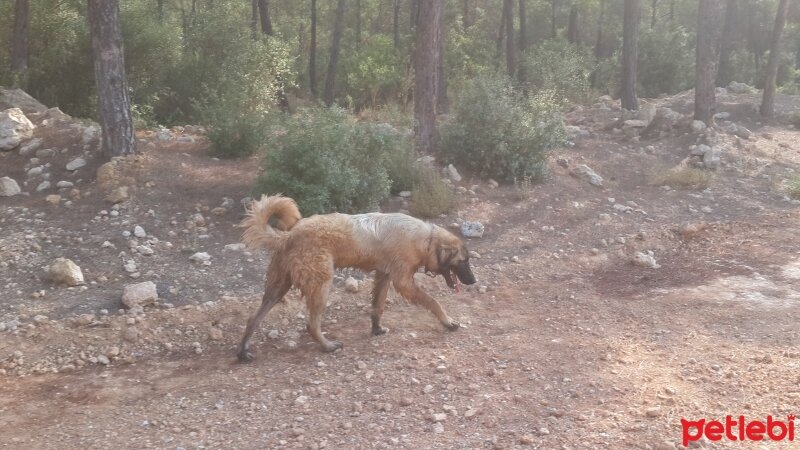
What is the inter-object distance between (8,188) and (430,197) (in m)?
5.44

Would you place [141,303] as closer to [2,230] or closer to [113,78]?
[2,230]

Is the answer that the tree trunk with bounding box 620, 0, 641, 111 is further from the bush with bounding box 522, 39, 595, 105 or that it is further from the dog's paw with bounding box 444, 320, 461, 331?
the dog's paw with bounding box 444, 320, 461, 331

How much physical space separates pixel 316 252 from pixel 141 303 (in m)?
1.99

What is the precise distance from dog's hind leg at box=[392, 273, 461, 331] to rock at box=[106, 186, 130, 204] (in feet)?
13.5

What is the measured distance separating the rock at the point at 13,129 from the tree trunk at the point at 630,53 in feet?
42.0

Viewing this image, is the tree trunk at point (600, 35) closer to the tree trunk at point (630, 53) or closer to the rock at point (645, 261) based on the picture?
the tree trunk at point (630, 53)

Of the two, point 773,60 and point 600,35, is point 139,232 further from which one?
point 600,35

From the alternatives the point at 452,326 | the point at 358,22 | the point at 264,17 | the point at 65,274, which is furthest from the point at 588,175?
the point at 358,22

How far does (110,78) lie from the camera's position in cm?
894

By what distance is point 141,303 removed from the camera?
6.50 m

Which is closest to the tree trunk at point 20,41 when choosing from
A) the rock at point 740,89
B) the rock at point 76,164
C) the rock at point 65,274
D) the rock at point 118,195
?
the rock at point 76,164

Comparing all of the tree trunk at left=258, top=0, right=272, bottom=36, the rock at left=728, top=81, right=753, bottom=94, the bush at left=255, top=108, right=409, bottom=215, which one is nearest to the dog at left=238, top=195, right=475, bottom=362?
the bush at left=255, top=108, right=409, bottom=215

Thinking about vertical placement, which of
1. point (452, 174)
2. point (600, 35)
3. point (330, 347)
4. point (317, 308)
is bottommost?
point (330, 347)

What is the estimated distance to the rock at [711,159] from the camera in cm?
1204
